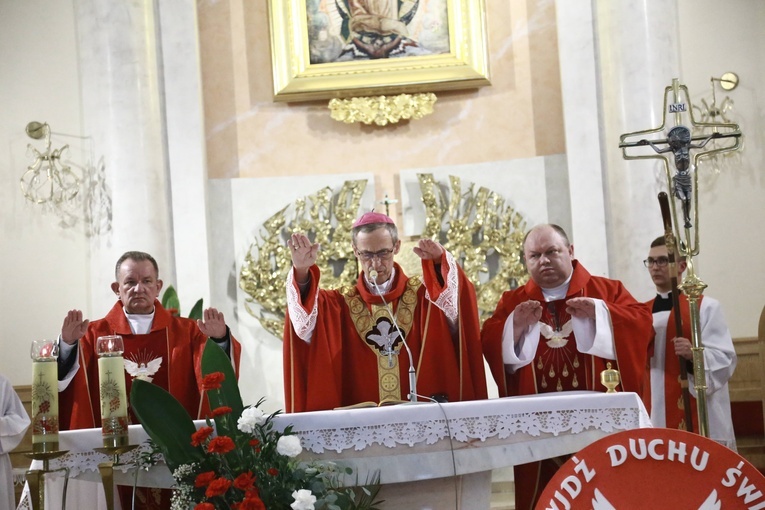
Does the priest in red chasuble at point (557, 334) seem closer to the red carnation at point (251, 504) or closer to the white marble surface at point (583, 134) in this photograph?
the red carnation at point (251, 504)

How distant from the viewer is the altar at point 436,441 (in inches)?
144

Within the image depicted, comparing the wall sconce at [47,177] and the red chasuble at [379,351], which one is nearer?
the red chasuble at [379,351]

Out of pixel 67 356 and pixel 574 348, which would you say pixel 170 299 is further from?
pixel 574 348

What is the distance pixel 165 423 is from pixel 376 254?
1.75m

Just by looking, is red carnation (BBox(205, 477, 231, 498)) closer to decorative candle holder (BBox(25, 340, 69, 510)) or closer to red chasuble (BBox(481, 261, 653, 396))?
decorative candle holder (BBox(25, 340, 69, 510))

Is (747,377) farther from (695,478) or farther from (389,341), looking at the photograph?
(695,478)

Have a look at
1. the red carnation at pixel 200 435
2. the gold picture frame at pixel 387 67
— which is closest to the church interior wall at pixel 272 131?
the gold picture frame at pixel 387 67

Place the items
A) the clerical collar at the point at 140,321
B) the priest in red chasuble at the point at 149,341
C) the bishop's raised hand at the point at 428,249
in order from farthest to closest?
the clerical collar at the point at 140,321 → the priest in red chasuble at the point at 149,341 → the bishop's raised hand at the point at 428,249

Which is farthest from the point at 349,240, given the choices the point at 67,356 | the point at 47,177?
the point at 67,356

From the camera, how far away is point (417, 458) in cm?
367

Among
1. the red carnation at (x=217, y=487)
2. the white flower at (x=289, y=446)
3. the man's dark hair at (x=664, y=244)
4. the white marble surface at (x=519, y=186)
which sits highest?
the white marble surface at (x=519, y=186)

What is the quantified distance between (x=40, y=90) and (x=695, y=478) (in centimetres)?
638

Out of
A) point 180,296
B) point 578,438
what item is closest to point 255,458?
point 578,438

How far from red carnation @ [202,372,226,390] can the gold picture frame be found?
4827 mm
